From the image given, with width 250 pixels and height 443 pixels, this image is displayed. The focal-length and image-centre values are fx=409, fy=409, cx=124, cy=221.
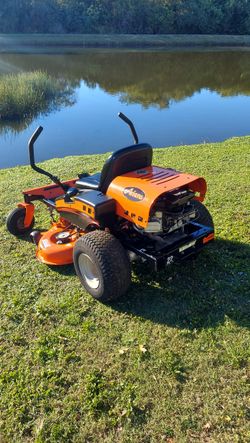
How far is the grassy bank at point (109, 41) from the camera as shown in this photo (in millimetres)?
38562

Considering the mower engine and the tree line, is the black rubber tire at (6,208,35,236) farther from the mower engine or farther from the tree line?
the tree line

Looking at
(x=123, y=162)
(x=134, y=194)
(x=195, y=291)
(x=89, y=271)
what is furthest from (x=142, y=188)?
(x=195, y=291)

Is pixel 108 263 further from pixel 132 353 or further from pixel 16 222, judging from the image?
pixel 16 222

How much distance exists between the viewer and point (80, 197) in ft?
13.8

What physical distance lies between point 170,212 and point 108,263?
0.76m

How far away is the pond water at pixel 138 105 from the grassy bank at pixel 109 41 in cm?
901

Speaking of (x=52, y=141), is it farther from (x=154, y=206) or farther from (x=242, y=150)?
(x=154, y=206)

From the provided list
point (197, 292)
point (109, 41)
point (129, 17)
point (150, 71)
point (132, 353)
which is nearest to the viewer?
point (132, 353)

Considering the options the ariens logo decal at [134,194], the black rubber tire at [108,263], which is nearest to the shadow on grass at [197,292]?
the black rubber tire at [108,263]

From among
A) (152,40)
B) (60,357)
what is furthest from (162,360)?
(152,40)

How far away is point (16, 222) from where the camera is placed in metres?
5.44

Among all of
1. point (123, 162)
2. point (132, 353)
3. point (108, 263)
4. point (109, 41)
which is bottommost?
point (109, 41)

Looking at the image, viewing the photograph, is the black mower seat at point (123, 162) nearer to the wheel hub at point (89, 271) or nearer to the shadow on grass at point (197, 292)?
the wheel hub at point (89, 271)

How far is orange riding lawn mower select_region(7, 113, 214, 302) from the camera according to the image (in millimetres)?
3787
